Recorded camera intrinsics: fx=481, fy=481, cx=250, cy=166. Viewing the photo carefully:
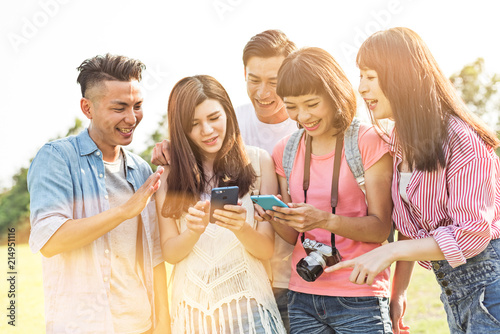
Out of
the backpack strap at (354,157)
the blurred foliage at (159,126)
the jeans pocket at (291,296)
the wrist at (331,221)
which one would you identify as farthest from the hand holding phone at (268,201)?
the blurred foliage at (159,126)

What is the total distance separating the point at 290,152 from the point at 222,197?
28.1 inches

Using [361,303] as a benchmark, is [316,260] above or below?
above

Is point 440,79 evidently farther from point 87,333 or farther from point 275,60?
point 87,333

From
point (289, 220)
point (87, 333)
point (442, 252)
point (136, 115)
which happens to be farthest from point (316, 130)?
point (87, 333)

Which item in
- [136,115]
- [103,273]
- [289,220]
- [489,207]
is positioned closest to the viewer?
[489,207]

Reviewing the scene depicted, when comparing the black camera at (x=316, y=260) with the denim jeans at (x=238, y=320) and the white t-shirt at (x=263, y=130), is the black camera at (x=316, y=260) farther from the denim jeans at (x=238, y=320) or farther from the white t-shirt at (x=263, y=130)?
the white t-shirt at (x=263, y=130)

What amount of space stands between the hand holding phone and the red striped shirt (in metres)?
0.79

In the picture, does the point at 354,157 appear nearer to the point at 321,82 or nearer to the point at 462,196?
the point at 321,82

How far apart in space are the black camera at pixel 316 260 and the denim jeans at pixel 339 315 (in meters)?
0.21

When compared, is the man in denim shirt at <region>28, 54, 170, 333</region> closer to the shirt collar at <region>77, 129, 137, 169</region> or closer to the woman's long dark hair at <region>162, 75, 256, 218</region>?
the shirt collar at <region>77, 129, 137, 169</region>

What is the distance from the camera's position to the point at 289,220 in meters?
2.98

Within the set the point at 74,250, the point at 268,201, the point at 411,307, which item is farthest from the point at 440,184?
the point at 411,307

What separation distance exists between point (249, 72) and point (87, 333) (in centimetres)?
248

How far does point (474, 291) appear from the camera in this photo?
2664mm
